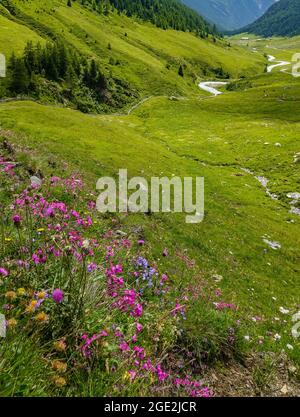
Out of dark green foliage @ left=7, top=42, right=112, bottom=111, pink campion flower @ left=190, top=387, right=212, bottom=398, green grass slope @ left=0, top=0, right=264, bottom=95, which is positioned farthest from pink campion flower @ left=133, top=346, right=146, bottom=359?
green grass slope @ left=0, top=0, right=264, bottom=95

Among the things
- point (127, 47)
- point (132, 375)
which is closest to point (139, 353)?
point (132, 375)

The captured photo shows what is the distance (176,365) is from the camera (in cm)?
694

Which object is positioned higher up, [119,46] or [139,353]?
[119,46]

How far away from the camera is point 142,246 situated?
1495cm

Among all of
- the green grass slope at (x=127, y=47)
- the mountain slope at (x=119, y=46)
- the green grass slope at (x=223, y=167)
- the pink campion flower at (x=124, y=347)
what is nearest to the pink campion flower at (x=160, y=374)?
the pink campion flower at (x=124, y=347)

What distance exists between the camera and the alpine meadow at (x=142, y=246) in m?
5.29

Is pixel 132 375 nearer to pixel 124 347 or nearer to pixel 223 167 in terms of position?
pixel 124 347

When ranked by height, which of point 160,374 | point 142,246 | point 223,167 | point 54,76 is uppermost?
point 160,374

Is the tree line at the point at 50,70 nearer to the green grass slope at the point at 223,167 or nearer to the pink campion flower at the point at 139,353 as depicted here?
the green grass slope at the point at 223,167

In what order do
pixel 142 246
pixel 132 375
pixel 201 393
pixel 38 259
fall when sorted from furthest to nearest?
pixel 142 246 → pixel 38 259 → pixel 201 393 → pixel 132 375

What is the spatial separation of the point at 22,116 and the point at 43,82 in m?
33.5

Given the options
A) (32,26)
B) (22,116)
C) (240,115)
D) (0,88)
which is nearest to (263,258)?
(22,116)

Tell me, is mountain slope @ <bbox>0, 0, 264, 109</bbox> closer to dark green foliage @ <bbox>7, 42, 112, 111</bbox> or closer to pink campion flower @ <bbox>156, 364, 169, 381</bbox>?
dark green foliage @ <bbox>7, 42, 112, 111</bbox>

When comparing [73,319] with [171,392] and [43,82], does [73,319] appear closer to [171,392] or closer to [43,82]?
[171,392]
